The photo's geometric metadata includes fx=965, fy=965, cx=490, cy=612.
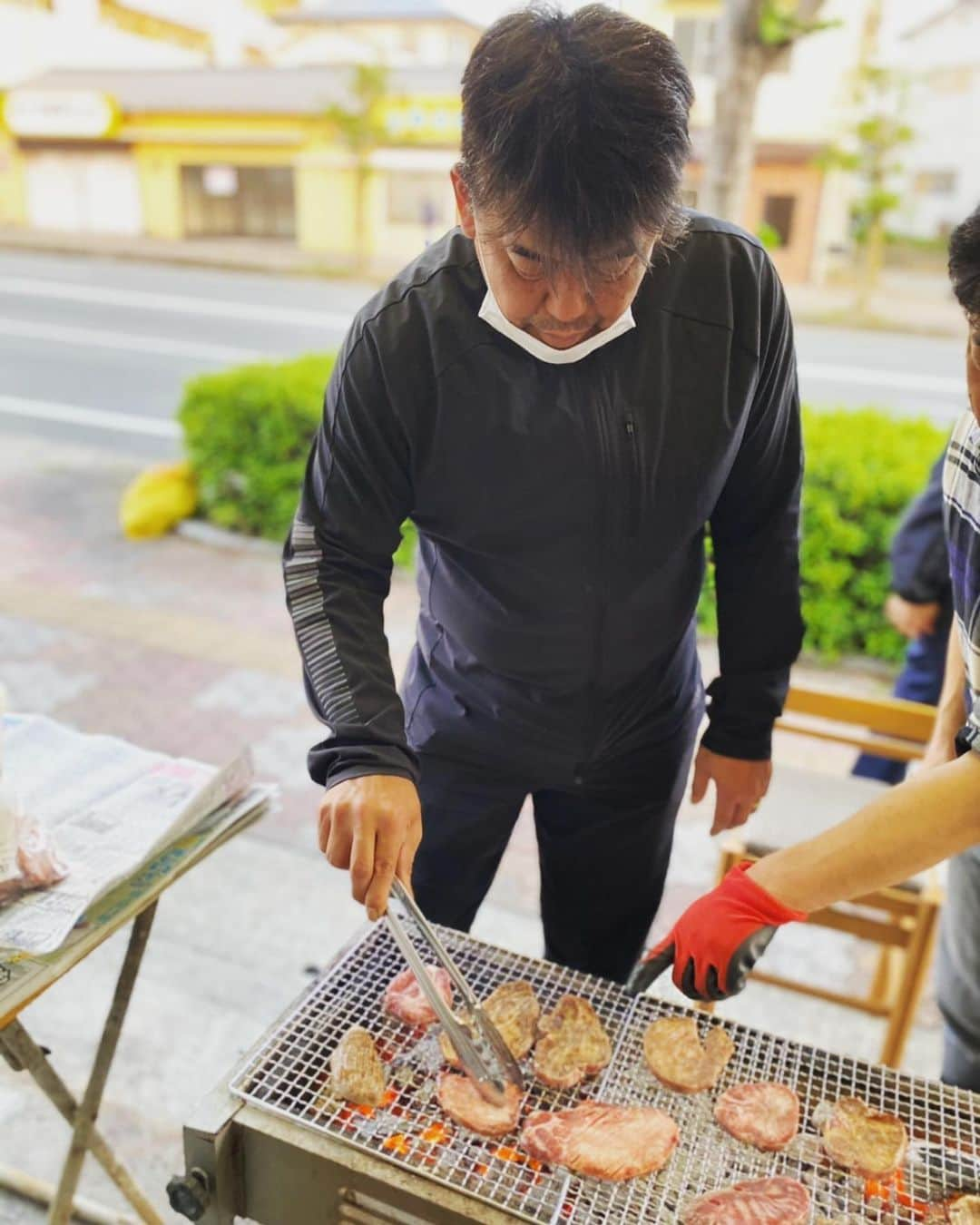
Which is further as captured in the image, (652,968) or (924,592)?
(924,592)

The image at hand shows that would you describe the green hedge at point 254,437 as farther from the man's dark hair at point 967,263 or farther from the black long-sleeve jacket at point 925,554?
the man's dark hair at point 967,263

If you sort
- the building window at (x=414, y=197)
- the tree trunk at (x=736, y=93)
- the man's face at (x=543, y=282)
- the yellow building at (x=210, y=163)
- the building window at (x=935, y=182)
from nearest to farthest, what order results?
the man's face at (x=543, y=282) → the tree trunk at (x=736, y=93) → the building window at (x=414, y=197) → the yellow building at (x=210, y=163) → the building window at (x=935, y=182)

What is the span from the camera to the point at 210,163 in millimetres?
24250

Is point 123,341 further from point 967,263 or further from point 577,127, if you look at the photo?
point 967,263

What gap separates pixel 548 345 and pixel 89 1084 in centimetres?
165

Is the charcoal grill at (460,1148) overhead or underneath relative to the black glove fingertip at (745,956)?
underneath

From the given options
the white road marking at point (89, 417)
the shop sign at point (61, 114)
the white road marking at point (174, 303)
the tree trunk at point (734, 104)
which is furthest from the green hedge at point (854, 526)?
the shop sign at point (61, 114)

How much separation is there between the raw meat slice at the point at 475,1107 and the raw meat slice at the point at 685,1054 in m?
0.22

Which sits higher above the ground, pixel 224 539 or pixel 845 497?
pixel 845 497

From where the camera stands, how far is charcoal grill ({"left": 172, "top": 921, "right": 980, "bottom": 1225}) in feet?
4.23

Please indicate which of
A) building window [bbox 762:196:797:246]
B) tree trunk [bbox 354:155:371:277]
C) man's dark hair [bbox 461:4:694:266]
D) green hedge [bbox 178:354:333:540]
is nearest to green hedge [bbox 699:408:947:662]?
Answer: green hedge [bbox 178:354:333:540]

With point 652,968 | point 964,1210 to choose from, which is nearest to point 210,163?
point 652,968

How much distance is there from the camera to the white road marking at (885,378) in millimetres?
→ 11367

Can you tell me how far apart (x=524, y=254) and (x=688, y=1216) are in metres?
1.30
